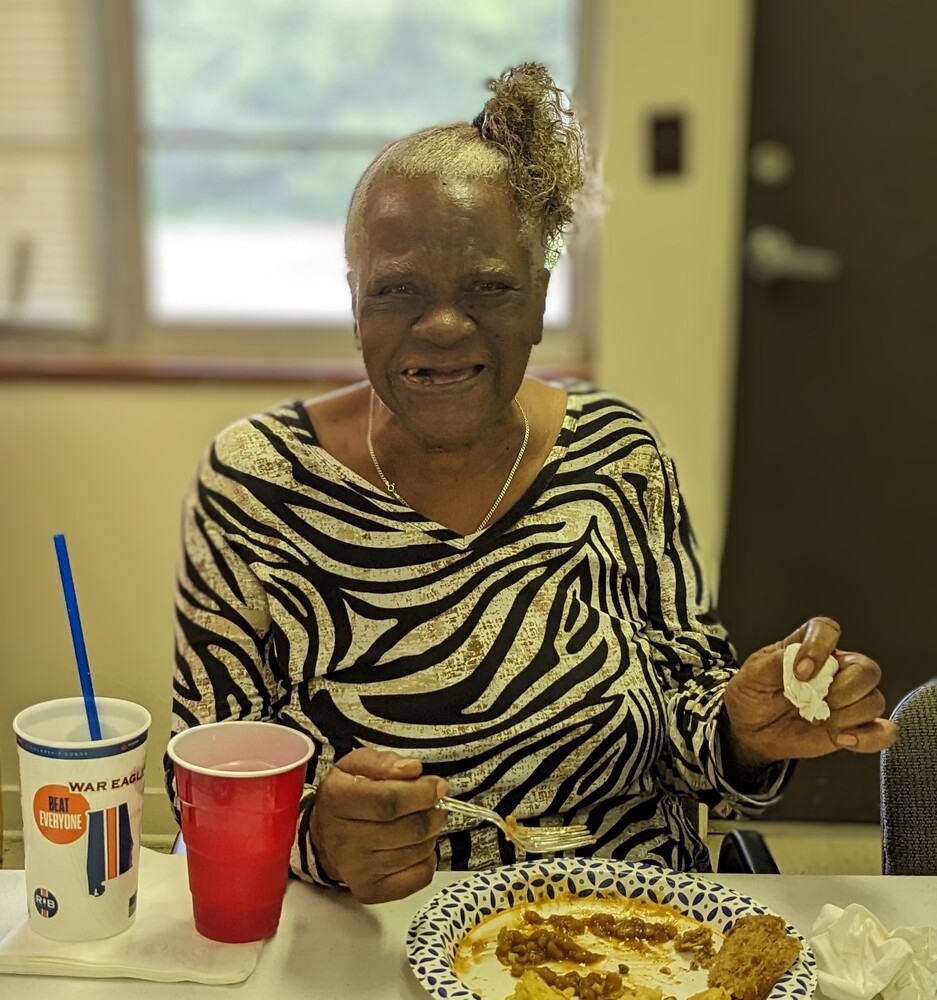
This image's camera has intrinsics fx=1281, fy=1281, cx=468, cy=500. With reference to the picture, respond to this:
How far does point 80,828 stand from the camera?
2.98ft

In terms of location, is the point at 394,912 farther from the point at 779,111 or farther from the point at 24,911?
the point at 779,111

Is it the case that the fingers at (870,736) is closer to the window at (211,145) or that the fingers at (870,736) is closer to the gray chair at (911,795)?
the gray chair at (911,795)

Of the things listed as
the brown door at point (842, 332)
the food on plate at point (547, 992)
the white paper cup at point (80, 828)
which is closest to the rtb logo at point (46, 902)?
the white paper cup at point (80, 828)

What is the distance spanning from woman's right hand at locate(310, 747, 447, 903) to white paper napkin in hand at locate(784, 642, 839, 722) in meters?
0.31

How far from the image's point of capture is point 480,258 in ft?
3.83

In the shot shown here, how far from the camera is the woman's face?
1159mm

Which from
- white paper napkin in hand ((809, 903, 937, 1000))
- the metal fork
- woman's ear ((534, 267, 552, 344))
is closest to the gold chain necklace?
woman's ear ((534, 267, 552, 344))

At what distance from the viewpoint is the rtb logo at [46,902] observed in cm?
93

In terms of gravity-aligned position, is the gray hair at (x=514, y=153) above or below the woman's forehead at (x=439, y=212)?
above

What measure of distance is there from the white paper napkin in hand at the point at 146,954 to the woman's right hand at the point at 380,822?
0.09m

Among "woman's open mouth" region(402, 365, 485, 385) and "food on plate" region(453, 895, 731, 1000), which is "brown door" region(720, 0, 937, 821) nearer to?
"woman's open mouth" region(402, 365, 485, 385)

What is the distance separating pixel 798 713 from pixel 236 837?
507mm

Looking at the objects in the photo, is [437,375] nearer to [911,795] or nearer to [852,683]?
[852,683]

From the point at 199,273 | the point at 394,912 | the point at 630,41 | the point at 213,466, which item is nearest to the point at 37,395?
the point at 199,273
